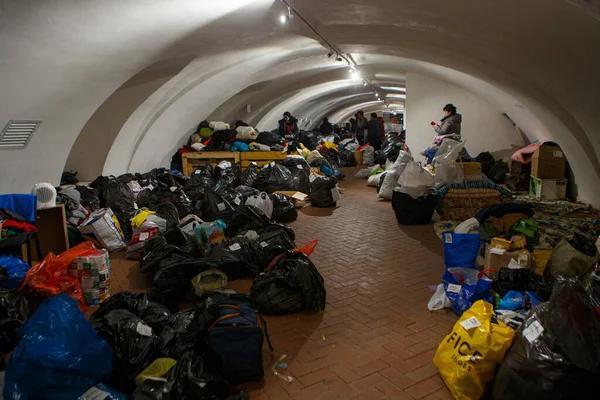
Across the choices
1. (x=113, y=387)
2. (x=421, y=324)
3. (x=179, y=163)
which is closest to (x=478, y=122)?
(x=179, y=163)

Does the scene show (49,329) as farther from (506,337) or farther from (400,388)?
(506,337)

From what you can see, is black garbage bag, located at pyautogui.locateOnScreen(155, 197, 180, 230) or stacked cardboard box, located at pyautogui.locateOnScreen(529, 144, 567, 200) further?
stacked cardboard box, located at pyautogui.locateOnScreen(529, 144, 567, 200)

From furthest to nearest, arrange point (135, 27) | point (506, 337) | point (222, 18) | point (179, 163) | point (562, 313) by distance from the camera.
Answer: point (179, 163)
point (222, 18)
point (135, 27)
point (506, 337)
point (562, 313)

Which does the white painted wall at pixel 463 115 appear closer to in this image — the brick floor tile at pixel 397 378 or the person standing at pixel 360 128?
the person standing at pixel 360 128

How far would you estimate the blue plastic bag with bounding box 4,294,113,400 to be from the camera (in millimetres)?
2227

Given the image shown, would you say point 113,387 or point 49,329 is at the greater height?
point 49,329

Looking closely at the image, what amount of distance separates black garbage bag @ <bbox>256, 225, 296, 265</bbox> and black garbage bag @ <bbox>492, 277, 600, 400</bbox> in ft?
8.72

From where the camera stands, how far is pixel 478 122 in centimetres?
1102

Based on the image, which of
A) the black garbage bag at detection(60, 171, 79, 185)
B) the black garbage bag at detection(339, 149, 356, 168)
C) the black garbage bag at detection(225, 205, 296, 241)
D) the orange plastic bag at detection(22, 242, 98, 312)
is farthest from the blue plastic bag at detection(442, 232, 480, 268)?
the black garbage bag at detection(339, 149, 356, 168)

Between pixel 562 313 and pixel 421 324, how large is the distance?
1.35 metres

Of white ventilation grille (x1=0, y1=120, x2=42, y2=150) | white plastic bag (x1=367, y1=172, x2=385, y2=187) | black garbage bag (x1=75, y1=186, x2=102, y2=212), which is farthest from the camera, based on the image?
white plastic bag (x1=367, y1=172, x2=385, y2=187)

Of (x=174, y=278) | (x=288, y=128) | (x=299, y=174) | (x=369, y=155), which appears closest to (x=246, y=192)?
(x=299, y=174)

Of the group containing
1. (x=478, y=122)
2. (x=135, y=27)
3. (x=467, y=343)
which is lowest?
(x=467, y=343)

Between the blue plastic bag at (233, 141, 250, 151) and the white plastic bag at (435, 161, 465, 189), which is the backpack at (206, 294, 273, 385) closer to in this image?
the white plastic bag at (435, 161, 465, 189)
